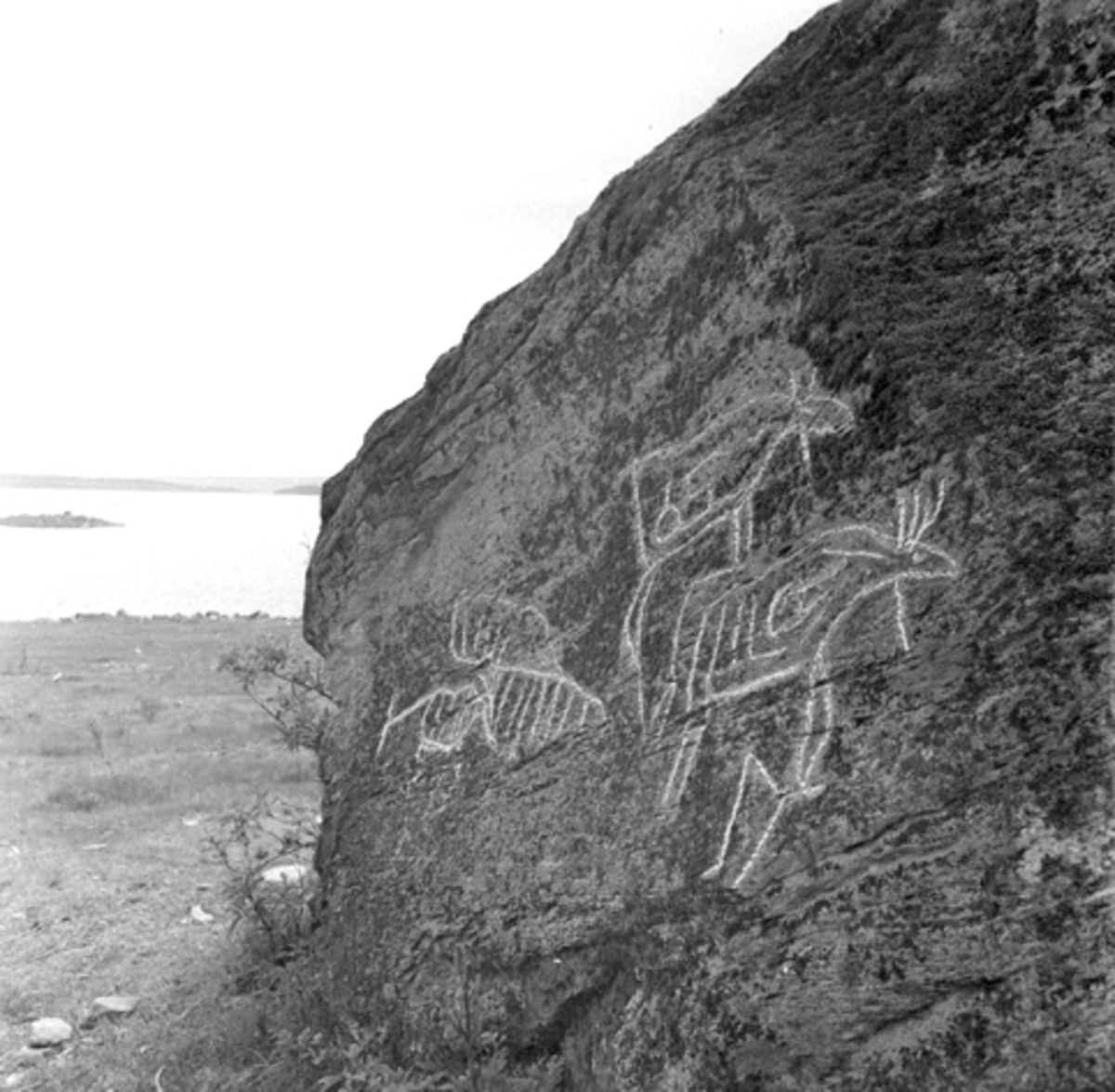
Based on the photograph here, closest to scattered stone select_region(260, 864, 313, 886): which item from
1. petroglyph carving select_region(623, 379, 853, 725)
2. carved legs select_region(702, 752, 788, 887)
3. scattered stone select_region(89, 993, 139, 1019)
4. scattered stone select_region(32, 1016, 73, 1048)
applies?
scattered stone select_region(89, 993, 139, 1019)

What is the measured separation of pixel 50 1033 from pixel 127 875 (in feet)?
7.91

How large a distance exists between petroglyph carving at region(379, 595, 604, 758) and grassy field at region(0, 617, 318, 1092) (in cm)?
156

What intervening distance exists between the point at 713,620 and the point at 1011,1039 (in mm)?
1485

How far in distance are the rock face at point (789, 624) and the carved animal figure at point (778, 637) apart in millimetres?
12

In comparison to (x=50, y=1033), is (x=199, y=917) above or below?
below

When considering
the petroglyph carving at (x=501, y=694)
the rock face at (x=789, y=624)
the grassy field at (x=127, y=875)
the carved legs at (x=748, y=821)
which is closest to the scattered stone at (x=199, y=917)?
the grassy field at (x=127, y=875)

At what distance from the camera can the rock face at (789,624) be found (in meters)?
3.07

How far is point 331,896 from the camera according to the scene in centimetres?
486

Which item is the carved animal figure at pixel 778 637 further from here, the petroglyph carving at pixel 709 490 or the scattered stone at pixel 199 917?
the scattered stone at pixel 199 917

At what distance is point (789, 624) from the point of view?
3.59 meters

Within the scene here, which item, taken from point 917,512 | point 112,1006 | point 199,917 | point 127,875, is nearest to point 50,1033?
point 112,1006

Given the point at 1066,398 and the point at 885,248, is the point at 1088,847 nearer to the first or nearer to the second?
the point at 1066,398

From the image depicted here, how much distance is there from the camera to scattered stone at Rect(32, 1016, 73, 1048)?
17.1 ft

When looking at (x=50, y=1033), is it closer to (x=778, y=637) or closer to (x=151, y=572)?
(x=778, y=637)
